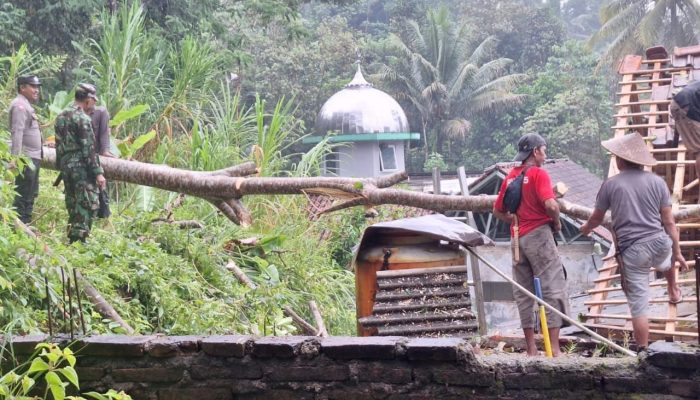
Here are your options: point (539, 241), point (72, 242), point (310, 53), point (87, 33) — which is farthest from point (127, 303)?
point (310, 53)

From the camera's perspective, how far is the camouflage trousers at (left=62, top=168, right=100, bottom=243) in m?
7.03

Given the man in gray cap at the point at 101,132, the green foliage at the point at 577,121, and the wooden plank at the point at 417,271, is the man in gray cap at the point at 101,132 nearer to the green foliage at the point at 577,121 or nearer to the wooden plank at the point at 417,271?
the wooden plank at the point at 417,271

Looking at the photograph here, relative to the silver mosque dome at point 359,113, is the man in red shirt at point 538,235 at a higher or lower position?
lower

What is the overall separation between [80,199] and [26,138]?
0.77m

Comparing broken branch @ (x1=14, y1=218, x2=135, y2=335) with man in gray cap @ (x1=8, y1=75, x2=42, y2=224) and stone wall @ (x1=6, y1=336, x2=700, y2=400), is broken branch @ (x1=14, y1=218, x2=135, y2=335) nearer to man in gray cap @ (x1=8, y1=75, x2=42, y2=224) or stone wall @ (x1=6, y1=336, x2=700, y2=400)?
man in gray cap @ (x1=8, y1=75, x2=42, y2=224)

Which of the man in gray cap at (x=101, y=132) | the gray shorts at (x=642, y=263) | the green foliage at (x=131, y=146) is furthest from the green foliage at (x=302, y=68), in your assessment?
the gray shorts at (x=642, y=263)

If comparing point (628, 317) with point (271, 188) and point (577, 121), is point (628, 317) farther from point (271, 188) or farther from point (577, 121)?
point (577, 121)

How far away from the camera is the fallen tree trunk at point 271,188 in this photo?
776 centimetres

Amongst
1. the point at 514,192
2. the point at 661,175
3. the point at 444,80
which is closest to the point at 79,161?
the point at 514,192

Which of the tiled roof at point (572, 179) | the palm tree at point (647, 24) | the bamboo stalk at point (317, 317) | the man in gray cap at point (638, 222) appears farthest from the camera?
the palm tree at point (647, 24)

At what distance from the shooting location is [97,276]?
657 cm

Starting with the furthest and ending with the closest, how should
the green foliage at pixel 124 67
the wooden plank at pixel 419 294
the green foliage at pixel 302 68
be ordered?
1. the green foliage at pixel 302 68
2. the green foliage at pixel 124 67
3. the wooden plank at pixel 419 294

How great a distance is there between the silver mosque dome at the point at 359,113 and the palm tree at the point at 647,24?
→ 327 inches

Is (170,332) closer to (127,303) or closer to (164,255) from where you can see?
(127,303)
